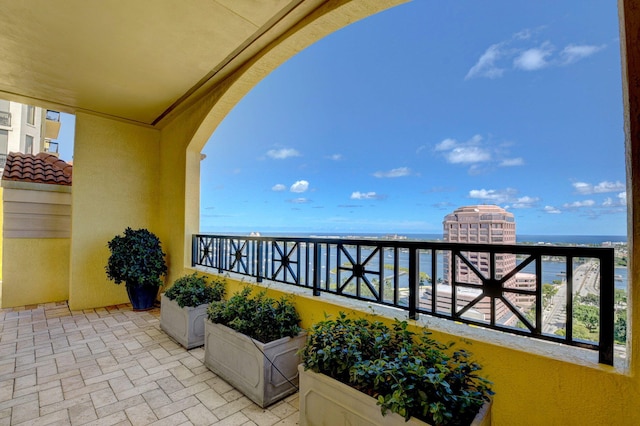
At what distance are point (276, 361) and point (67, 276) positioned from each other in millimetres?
5019

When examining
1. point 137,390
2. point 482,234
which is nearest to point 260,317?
point 137,390

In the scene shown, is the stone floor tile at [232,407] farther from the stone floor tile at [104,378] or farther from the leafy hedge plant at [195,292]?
the leafy hedge plant at [195,292]

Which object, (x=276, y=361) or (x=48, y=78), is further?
(x=48, y=78)

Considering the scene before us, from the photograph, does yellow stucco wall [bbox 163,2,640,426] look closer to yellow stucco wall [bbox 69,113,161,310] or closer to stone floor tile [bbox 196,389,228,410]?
stone floor tile [bbox 196,389,228,410]

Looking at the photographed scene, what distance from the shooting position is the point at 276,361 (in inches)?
84.7

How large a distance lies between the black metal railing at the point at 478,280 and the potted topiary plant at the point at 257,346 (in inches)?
17.1

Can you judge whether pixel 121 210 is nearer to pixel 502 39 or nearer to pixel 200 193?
pixel 200 193

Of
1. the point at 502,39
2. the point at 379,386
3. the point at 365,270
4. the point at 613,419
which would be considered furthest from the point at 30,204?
the point at 502,39

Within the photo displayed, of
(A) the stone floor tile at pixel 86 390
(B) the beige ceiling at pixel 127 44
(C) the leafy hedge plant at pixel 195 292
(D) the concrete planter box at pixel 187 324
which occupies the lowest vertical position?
(A) the stone floor tile at pixel 86 390

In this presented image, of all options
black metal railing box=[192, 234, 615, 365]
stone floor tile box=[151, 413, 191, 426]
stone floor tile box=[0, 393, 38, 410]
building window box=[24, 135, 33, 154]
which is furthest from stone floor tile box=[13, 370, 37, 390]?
building window box=[24, 135, 33, 154]

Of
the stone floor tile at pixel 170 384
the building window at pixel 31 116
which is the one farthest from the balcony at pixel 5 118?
the stone floor tile at pixel 170 384

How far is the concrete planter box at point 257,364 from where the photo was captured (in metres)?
2.10

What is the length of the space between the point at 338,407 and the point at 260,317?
102 centimetres

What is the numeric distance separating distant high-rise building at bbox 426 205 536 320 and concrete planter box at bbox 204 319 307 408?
120 centimetres
